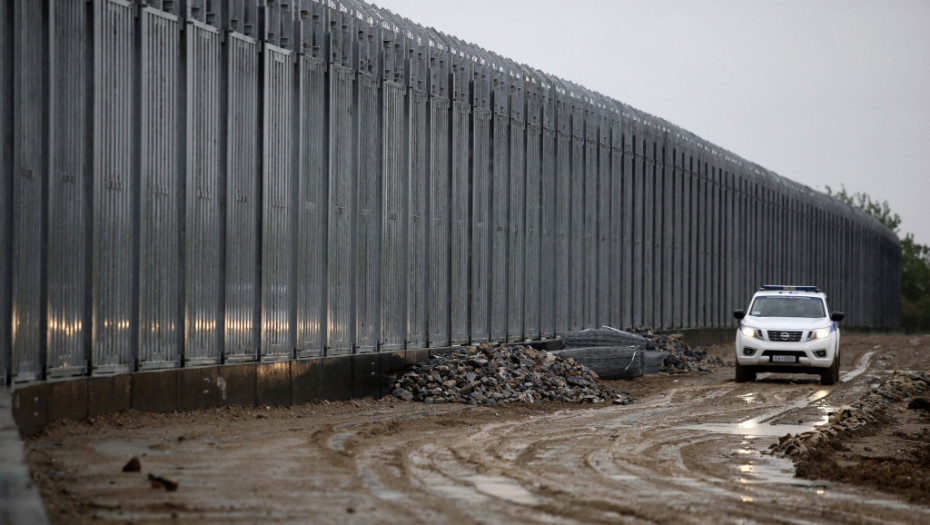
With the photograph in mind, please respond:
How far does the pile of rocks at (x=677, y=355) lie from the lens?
30062 mm

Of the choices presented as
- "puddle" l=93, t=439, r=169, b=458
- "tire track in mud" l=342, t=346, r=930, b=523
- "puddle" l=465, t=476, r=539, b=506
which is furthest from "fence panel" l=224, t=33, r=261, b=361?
"puddle" l=465, t=476, r=539, b=506

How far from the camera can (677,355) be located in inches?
1220

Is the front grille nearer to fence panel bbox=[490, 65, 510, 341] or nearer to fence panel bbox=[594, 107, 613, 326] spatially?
fence panel bbox=[490, 65, 510, 341]

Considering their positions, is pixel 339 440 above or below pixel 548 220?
below

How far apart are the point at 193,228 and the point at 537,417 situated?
5046mm

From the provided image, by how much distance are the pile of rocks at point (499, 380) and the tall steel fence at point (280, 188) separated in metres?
0.92

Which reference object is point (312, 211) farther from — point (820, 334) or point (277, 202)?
point (820, 334)

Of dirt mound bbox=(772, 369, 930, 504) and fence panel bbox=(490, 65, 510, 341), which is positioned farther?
fence panel bbox=(490, 65, 510, 341)

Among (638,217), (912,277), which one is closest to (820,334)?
(638,217)

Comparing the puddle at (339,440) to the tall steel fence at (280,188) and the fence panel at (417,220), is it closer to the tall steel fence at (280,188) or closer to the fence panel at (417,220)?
the tall steel fence at (280,188)

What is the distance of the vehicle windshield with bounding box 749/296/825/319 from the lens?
26.1 meters

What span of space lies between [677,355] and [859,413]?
1344cm

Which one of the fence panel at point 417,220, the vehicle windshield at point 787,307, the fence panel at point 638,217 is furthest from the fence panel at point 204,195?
the fence panel at point 638,217

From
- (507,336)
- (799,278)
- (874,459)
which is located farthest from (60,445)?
(799,278)
